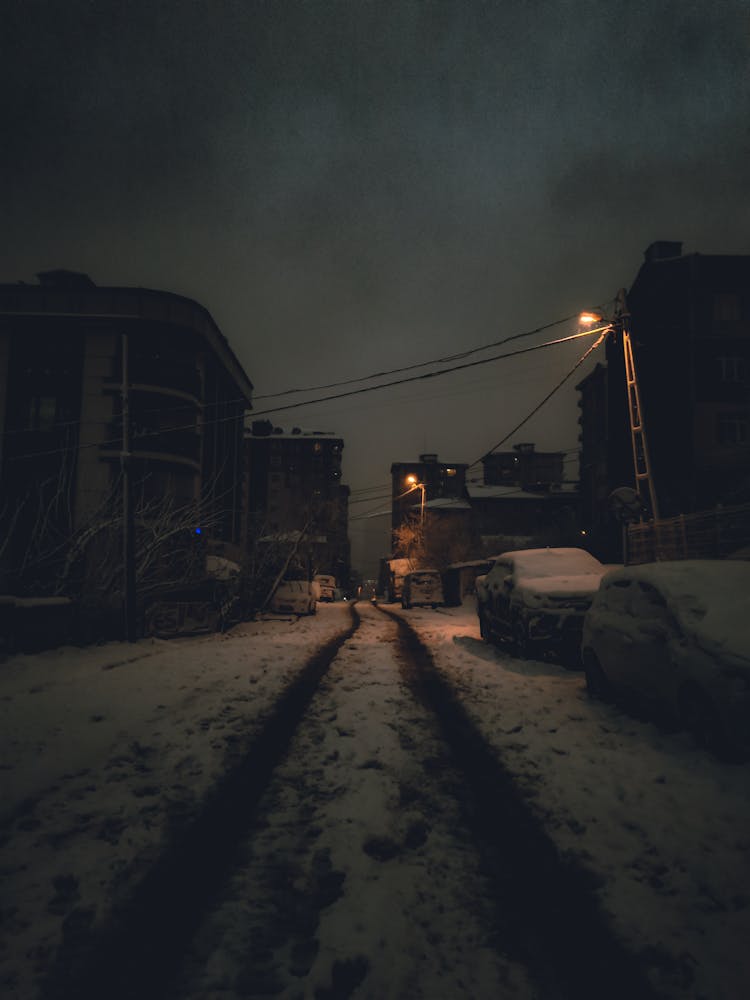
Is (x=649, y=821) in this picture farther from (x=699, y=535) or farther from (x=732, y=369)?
(x=732, y=369)

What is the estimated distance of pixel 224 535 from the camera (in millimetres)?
43688

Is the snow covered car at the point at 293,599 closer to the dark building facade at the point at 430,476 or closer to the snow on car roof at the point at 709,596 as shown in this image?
the snow on car roof at the point at 709,596

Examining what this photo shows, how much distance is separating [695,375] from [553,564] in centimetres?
2427

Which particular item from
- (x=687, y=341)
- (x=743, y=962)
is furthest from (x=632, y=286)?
(x=743, y=962)

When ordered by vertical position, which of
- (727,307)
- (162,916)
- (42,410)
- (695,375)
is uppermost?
(727,307)

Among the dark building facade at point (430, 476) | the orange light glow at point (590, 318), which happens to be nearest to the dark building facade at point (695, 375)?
the orange light glow at point (590, 318)

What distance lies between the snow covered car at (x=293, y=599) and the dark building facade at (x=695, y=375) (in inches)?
633

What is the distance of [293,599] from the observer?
2317cm

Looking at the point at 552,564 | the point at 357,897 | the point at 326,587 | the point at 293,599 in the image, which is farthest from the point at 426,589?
the point at 357,897

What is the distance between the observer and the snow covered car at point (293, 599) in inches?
906

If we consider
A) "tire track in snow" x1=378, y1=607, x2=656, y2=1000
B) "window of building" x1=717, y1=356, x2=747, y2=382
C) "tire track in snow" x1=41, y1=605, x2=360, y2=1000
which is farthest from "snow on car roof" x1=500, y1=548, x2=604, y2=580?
"window of building" x1=717, y1=356, x2=747, y2=382

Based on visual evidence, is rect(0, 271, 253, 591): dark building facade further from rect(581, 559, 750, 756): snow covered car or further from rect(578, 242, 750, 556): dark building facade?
rect(581, 559, 750, 756): snow covered car

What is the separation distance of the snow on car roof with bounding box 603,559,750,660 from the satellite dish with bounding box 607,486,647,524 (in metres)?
9.76

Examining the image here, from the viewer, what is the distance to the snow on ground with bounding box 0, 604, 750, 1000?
253 cm
